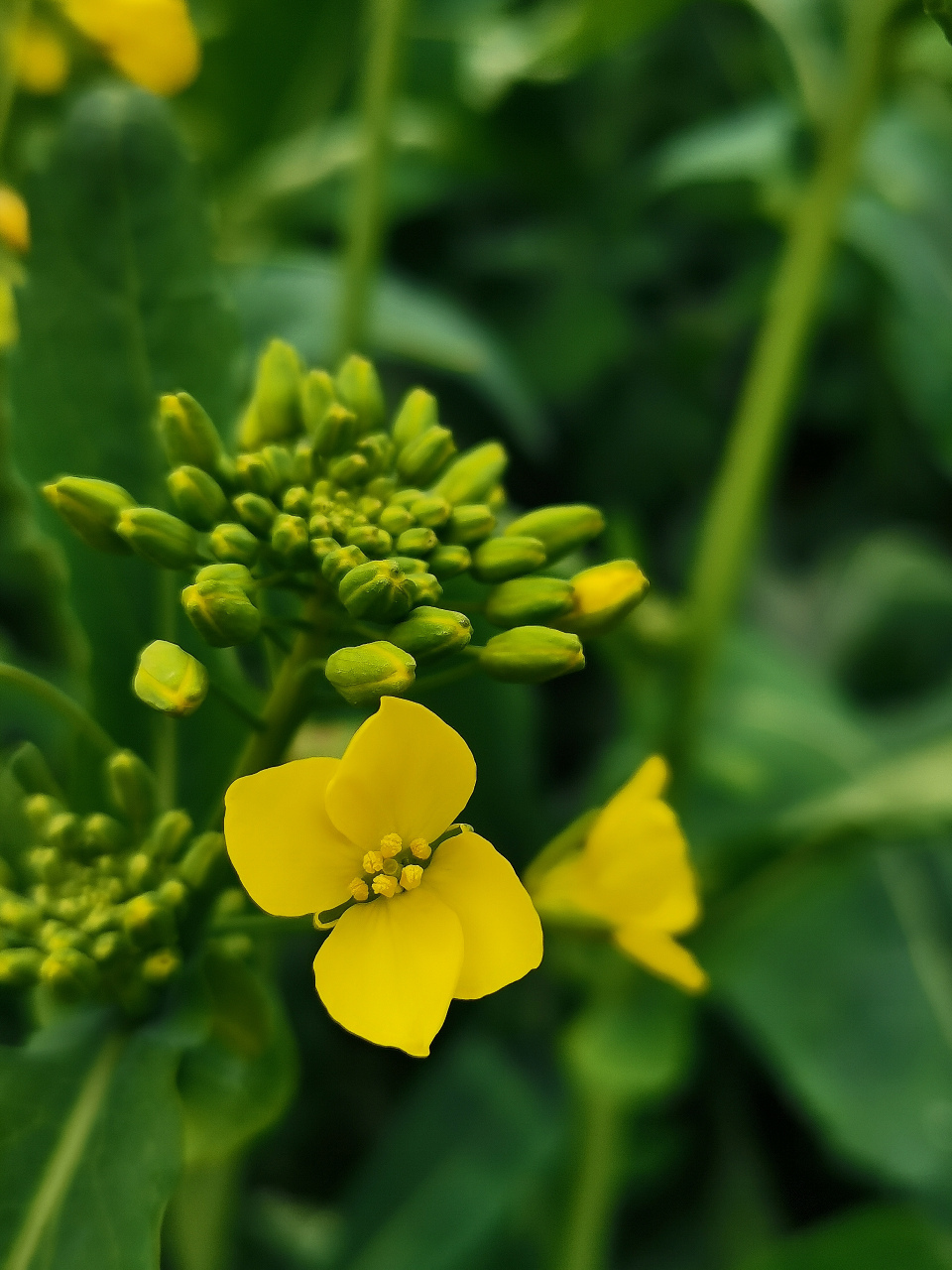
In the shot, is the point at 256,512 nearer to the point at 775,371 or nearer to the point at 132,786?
the point at 132,786

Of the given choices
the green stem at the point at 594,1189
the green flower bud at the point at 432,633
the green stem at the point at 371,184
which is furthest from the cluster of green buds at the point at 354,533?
the green stem at the point at 594,1189

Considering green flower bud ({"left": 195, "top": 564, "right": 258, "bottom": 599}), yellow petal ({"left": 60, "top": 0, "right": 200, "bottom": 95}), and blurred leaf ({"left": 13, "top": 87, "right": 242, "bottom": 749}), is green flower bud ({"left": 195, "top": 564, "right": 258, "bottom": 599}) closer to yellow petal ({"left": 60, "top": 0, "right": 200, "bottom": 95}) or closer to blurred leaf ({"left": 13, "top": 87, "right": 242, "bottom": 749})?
blurred leaf ({"left": 13, "top": 87, "right": 242, "bottom": 749})

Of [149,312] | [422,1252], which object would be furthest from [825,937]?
[149,312]

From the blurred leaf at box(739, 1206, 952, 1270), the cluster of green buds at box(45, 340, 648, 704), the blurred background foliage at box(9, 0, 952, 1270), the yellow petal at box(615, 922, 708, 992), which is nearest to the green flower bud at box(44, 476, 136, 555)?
the cluster of green buds at box(45, 340, 648, 704)

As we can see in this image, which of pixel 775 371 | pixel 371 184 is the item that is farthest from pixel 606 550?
pixel 371 184

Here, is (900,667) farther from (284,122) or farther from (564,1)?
(284,122)
